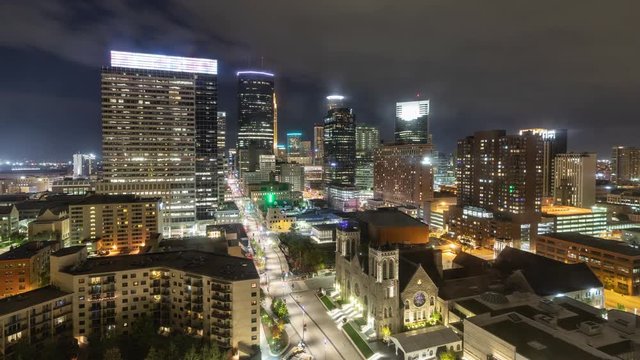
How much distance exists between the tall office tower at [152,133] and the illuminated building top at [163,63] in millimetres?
287

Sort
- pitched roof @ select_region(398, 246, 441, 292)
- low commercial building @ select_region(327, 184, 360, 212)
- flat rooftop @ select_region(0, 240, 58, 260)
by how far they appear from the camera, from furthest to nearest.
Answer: low commercial building @ select_region(327, 184, 360, 212)
flat rooftop @ select_region(0, 240, 58, 260)
pitched roof @ select_region(398, 246, 441, 292)

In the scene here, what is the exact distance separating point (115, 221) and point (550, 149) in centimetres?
17651

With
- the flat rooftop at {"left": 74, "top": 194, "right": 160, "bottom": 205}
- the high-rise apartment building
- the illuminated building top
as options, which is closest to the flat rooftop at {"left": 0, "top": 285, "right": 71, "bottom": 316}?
the flat rooftop at {"left": 74, "top": 194, "right": 160, "bottom": 205}

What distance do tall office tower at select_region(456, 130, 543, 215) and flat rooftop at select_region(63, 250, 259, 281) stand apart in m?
87.6

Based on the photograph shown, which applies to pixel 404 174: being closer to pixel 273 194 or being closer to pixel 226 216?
pixel 273 194

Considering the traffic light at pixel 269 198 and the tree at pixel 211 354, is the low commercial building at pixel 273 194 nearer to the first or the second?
the traffic light at pixel 269 198

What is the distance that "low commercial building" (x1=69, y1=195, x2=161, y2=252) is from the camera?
91688 millimetres

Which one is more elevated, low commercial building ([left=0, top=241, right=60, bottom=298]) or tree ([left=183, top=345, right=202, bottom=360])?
low commercial building ([left=0, top=241, right=60, bottom=298])

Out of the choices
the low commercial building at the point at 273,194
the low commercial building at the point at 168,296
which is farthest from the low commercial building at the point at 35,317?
the low commercial building at the point at 273,194

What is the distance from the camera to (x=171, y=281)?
5284 cm

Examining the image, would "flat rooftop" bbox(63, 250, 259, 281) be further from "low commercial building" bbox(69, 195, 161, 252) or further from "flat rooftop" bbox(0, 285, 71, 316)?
"low commercial building" bbox(69, 195, 161, 252)

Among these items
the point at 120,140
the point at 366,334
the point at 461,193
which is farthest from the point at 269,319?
the point at 461,193

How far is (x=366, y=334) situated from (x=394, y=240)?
41.6 metres

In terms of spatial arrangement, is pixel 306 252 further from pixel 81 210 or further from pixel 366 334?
pixel 81 210
